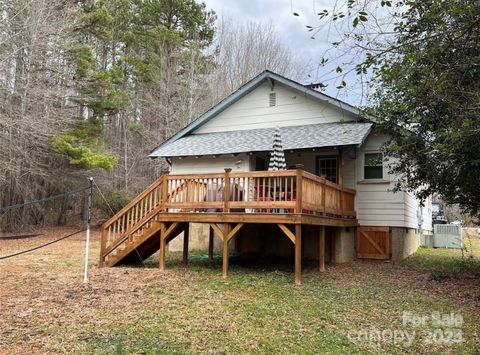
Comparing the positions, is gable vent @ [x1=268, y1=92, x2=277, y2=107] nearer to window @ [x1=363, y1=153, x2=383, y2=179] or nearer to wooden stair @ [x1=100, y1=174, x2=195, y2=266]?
window @ [x1=363, y1=153, x2=383, y2=179]

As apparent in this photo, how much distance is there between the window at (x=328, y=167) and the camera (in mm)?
13203

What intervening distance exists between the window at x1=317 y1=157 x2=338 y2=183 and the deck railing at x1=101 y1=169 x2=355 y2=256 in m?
2.06

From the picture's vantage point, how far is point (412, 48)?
6176 mm

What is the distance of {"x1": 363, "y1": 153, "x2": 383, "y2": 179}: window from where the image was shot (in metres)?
12.6

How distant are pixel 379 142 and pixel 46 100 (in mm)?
14076

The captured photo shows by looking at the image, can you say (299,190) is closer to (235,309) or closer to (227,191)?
(227,191)

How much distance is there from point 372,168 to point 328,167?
137cm

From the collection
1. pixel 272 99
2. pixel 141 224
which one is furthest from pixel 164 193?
pixel 272 99

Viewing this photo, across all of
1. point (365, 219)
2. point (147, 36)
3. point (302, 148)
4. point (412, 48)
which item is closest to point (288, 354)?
point (412, 48)

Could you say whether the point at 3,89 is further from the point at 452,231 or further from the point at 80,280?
the point at 452,231

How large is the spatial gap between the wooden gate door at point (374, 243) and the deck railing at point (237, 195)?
1.92m

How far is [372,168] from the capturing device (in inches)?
502

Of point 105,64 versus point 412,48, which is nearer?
point 412,48

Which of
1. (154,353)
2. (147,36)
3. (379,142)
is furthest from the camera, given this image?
(147,36)
